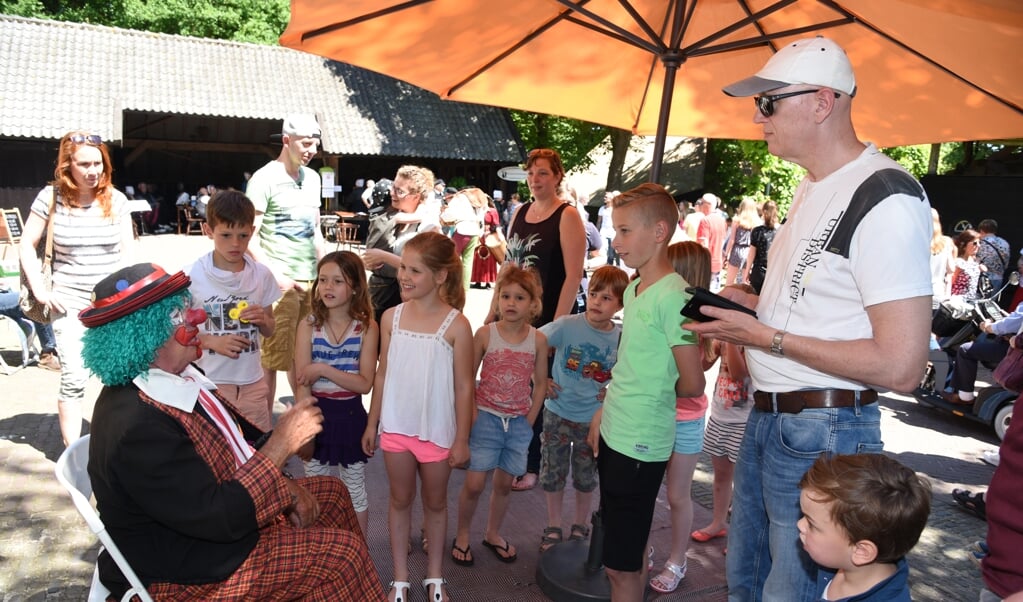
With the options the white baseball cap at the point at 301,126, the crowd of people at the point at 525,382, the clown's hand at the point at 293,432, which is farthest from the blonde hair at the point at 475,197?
the clown's hand at the point at 293,432

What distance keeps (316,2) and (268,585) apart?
2633 mm

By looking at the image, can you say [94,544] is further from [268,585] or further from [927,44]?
[927,44]

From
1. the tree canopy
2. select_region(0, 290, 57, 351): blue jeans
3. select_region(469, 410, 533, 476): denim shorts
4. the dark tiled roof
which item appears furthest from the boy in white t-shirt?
the tree canopy

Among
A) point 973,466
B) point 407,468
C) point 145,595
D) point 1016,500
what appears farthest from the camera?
point 973,466

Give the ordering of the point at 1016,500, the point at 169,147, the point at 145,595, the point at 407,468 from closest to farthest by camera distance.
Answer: the point at 1016,500 < the point at 145,595 < the point at 407,468 < the point at 169,147

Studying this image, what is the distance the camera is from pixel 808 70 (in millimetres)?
2131

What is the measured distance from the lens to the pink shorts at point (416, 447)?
3270mm

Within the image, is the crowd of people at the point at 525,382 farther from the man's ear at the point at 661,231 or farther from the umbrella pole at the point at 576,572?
the umbrella pole at the point at 576,572

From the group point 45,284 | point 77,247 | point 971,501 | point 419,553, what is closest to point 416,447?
point 419,553

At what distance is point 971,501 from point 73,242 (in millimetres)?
6191

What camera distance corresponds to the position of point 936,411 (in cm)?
771

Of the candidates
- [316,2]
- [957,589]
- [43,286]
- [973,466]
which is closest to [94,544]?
[43,286]

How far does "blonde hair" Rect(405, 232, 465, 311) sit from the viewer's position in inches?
131

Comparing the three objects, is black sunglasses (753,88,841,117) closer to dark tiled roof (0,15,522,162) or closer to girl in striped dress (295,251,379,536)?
girl in striped dress (295,251,379,536)
